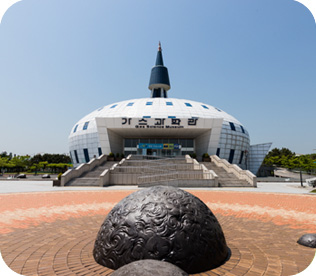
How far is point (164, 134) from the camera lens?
4116 centimetres

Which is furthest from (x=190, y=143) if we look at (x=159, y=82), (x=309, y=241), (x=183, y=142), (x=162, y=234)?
(x=162, y=234)

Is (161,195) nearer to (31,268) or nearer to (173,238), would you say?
(173,238)

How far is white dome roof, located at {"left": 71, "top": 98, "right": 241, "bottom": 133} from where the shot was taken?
134ft

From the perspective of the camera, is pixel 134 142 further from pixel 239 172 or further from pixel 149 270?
pixel 149 270

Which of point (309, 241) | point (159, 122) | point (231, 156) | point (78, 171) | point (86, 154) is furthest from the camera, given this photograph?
point (86, 154)

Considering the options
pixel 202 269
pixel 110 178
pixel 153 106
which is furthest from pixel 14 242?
pixel 153 106

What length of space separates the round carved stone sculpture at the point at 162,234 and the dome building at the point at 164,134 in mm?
31893

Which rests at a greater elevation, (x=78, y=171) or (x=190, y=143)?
(x=190, y=143)

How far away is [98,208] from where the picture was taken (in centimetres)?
1100

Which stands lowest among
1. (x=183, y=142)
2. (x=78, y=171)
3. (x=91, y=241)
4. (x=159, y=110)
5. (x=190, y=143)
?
(x=91, y=241)

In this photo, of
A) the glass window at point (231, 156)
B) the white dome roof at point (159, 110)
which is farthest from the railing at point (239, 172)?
the white dome roof at point (159, 110)

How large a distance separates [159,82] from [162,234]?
2253 inches

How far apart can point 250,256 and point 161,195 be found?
2607mm

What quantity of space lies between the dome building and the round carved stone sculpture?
31.9 m
